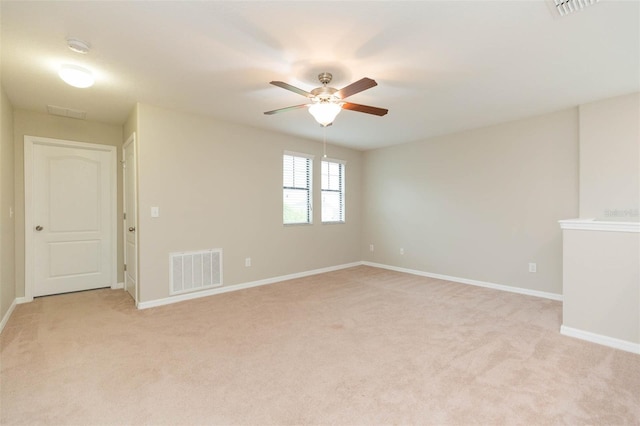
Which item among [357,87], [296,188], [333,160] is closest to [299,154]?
[296,188]

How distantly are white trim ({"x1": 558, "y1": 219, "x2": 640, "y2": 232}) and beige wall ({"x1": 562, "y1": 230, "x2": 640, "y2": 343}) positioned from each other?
0.04 m

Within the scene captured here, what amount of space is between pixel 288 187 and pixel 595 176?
4.17 metres

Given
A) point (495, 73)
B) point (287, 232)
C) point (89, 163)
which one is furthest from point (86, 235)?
point (495, 73)

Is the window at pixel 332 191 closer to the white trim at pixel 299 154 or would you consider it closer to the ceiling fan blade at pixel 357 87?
the white trim at pixel 299 154

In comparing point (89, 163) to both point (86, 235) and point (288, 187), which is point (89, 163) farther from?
point (288, 187)

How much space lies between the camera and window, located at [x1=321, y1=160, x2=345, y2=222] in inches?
233

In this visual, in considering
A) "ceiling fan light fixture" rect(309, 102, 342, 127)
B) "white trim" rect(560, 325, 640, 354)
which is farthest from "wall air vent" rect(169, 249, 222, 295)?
"white trim" rect(560, 325, 640, 354)

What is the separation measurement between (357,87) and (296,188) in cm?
315

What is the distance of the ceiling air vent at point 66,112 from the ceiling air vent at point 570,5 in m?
5.01

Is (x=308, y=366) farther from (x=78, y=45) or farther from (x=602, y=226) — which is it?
(x=78, y=45)

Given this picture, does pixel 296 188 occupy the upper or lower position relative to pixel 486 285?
upper

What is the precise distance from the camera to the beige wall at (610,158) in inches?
131

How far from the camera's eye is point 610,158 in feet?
11.4

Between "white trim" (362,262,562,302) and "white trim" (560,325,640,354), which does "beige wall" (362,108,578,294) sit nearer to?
"white trim" (362,262,562,302)
